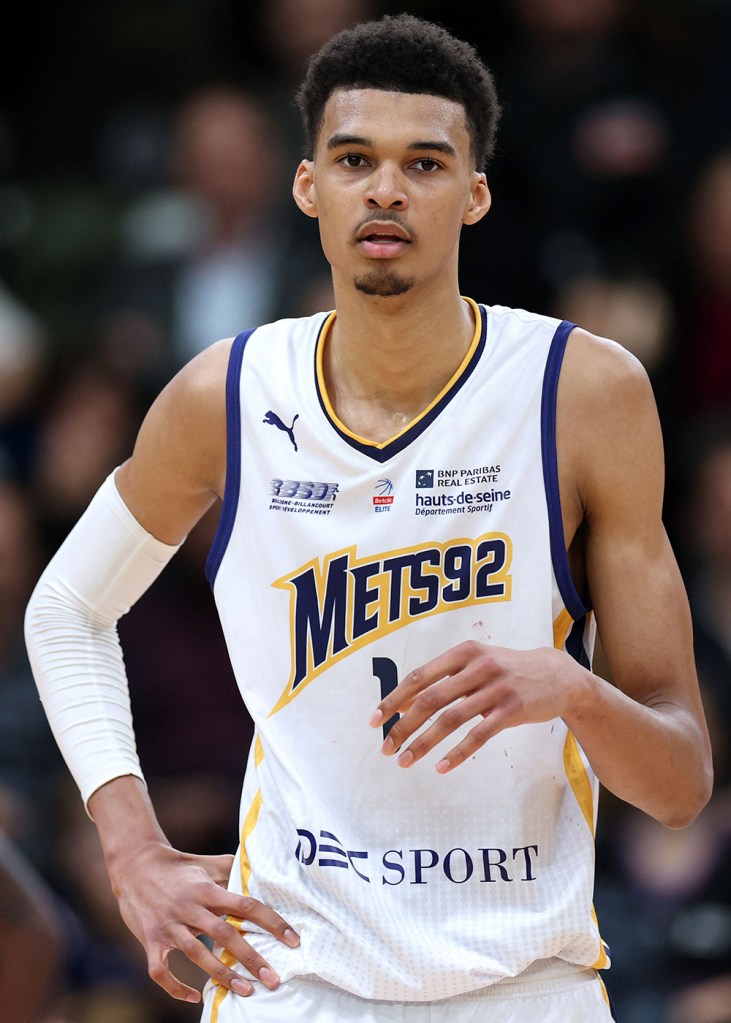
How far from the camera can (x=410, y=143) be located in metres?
3.24

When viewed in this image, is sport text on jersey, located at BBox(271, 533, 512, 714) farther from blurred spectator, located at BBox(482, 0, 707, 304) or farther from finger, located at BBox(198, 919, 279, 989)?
blurred spectator, located at BBox(482, 0, 707, 304)

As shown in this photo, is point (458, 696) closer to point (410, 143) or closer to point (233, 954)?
point (233, 954)

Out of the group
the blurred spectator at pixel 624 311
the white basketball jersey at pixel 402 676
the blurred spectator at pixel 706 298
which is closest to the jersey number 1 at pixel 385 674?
the white basketball jersey at pixel 402 676

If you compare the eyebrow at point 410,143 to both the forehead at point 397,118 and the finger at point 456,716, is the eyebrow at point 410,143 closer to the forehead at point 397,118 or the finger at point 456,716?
the forehead at point 397,118

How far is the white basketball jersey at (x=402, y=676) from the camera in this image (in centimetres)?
310

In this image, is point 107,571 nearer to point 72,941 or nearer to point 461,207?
point 461,207

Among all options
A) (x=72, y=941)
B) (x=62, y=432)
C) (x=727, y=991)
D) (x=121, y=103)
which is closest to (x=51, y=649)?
(x=72, y=941)

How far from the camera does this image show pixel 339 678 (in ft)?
10.6

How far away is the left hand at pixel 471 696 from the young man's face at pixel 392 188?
3.02 ft

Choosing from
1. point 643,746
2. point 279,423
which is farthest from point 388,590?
point 643,746

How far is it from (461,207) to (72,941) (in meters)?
3.34

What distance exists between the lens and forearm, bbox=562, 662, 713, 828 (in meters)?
2.84

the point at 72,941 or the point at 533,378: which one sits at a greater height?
the point at 533,378

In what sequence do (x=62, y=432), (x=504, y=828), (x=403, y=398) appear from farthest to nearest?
(x=62, y=432)
(x=403, y=398)
(x=504, y=828)
